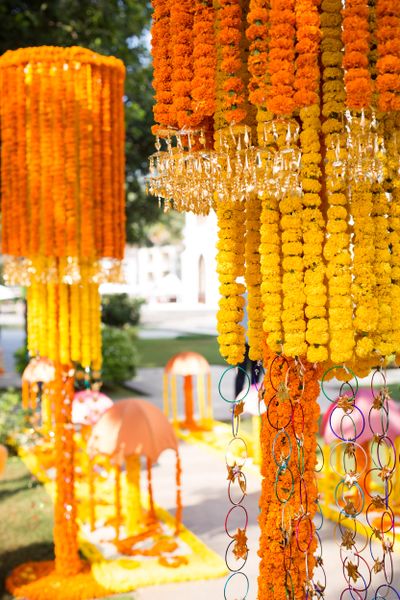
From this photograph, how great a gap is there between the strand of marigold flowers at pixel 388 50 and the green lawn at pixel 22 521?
4396 mm

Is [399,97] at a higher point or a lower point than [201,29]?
lower

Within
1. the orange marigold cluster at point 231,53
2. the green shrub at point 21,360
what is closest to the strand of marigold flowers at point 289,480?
the orange marigold cluster at point 231,53

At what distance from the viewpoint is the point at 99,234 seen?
513cm

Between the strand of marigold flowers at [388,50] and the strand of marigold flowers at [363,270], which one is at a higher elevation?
the strand of marigold flowers at [388,50]

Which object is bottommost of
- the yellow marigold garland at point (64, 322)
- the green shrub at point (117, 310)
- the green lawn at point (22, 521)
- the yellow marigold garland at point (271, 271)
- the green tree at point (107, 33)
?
the green lawn at point (22, 521)

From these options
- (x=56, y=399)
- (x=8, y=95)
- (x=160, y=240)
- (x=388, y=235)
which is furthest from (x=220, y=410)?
(x=160, y=240)

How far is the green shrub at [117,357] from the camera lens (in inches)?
543

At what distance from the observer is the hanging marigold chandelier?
7.82 ft

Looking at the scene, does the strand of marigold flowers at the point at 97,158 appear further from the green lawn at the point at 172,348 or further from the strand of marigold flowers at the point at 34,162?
the green lawn at the point at 172,348

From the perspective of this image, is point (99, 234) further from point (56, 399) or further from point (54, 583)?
point (54, 583)

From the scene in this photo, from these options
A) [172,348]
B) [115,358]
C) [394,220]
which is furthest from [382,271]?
[172,348]

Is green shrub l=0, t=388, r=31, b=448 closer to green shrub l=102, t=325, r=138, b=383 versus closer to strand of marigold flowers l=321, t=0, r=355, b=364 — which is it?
green shrub l=102, t=325, r=138, b=383

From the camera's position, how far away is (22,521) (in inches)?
252

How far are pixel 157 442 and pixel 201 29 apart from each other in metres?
3.92
